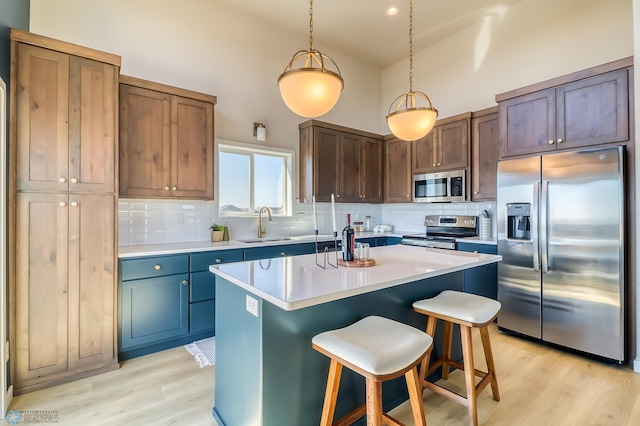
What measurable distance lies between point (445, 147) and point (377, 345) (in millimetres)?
3381

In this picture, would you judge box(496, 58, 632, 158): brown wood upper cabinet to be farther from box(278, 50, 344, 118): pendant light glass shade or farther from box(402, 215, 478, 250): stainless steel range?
box(278, 50, 344, 118): pendant light glass shade

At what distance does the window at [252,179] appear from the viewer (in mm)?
3682

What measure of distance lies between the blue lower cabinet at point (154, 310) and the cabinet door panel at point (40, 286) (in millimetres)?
404

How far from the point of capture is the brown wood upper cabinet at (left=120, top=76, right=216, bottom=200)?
2.73m

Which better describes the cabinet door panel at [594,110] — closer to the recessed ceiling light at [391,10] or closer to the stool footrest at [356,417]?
the recessed ceiling light at [391,10]

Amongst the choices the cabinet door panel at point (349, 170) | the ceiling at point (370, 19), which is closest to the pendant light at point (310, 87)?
the ceiling at point (370, 19)

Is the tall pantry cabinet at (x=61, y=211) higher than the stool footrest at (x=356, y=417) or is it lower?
higher

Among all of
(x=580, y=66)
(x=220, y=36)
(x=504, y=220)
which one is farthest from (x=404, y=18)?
(x=504, y=220)

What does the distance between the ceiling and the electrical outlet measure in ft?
11.5

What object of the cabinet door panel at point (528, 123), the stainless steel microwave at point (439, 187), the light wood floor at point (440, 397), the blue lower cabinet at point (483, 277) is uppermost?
the cabinet door panel at point (528, 123)

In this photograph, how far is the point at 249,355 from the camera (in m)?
1.46

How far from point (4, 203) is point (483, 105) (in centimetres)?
485

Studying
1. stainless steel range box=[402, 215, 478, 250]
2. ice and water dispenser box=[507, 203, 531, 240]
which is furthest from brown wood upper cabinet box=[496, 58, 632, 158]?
stainless steel range box=[402, 215, 478, 250]

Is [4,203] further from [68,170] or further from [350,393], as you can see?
[350,393]
